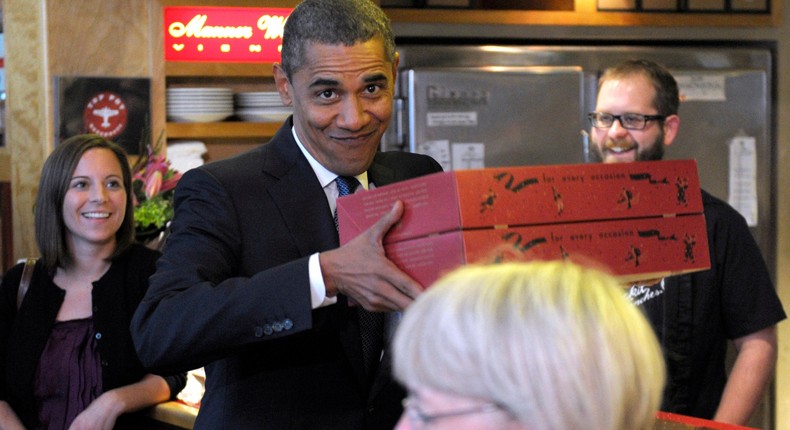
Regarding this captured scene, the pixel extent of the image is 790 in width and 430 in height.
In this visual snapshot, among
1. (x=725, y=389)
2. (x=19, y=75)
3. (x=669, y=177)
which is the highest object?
(x=19, y=75)

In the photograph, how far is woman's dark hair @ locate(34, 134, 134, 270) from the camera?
3.44 meters

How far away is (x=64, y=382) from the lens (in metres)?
3.25

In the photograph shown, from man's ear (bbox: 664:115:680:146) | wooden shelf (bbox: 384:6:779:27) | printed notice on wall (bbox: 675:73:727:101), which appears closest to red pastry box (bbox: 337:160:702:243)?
man's ear (bbox: 664:115:680:146)

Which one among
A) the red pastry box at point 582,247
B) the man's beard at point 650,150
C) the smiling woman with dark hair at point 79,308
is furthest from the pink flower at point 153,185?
A: the red pastry box at point 582,247

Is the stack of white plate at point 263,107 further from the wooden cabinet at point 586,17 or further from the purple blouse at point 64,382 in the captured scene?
the purple blouse at point 64,382

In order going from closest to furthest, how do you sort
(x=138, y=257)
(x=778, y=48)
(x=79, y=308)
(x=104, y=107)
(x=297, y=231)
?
(x=297, y=231) < (x=79, y=308) < (x=138, y=257) < (x=104, y=107) < (x=778, y=48)

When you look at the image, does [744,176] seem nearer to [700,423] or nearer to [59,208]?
[59,208]

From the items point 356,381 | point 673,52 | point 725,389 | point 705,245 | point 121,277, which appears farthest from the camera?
point 673,52

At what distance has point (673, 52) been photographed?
4543 millimetres

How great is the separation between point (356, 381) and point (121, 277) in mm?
1697

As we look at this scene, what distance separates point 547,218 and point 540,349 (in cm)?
54

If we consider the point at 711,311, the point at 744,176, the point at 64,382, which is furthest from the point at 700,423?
the point at 744,176

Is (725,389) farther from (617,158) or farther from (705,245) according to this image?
(705,245)

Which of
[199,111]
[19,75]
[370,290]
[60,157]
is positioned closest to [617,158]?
[370,290]
